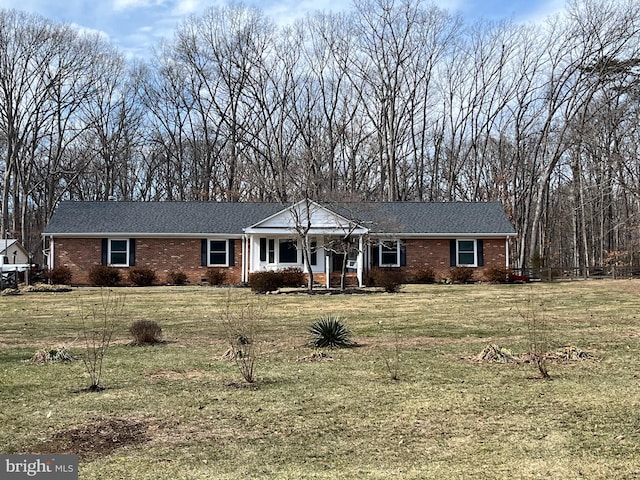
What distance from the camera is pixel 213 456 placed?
618 cm

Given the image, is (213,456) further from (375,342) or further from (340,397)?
(375,342)

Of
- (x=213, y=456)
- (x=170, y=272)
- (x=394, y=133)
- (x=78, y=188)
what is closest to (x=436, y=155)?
(x=394, y=133)

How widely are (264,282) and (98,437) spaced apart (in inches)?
778

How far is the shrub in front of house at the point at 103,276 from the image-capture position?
31.3 meters

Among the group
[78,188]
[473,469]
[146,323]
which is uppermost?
[78,188]

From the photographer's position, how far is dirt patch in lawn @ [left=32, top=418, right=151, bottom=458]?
20.8 ft

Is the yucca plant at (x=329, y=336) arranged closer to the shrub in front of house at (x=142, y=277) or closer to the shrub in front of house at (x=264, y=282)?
the shrub in front of house at (x=264, y=282)

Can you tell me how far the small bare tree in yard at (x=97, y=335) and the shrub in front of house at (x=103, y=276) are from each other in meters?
6.44

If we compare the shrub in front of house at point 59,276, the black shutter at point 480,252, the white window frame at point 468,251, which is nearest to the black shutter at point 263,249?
the shrub in front of house at point 59,276

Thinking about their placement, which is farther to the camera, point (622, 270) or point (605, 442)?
point (622, 270)

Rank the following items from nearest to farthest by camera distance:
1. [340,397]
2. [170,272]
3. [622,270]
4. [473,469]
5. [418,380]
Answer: [473,469] → [340,397] → [418,380] → [170,272] → [622,270]

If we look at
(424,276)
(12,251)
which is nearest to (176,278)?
(12,251)

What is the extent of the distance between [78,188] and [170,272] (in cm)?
2508

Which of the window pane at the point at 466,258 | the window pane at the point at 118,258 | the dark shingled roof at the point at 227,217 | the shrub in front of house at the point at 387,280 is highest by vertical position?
the dark shingled roof at the point at 227,217
